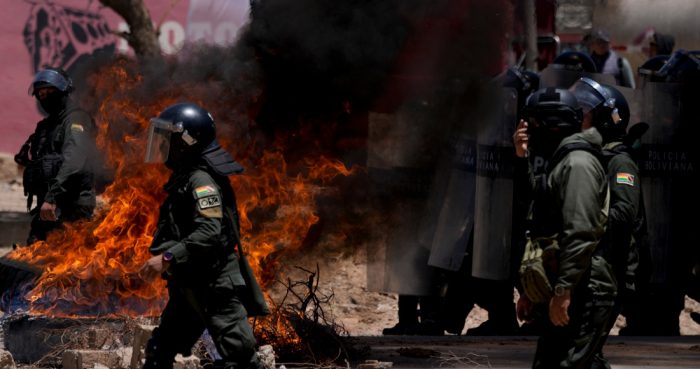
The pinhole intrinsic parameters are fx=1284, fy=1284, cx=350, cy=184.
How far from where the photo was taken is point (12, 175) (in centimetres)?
1711

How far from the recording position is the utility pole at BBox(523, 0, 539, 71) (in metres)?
11.0

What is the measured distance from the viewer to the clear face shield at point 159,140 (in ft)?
21.3

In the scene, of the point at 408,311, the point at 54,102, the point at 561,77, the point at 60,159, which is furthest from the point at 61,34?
the point at 561,77

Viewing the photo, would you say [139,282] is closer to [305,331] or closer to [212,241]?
[305,331]

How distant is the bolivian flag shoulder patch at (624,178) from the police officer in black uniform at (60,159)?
4491mm

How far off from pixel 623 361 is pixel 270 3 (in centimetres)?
338

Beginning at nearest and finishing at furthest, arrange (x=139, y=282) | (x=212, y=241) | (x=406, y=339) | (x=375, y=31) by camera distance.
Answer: (x=212, y=241) < (x=139, y=282) < (x=375, y=31) < (x=406, y=339)

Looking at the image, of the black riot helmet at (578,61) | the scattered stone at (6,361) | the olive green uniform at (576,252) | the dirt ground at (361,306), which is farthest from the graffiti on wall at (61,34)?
the olive green uniform at (576,252)

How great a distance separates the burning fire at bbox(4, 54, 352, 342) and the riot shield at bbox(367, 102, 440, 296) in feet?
3.95

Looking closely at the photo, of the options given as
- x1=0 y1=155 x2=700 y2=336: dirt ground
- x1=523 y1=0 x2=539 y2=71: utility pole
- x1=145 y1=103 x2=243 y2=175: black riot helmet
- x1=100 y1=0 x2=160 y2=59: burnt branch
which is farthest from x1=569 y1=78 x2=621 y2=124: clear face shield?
x1=100 y1=0 x2=160 y2=59: burnt branch

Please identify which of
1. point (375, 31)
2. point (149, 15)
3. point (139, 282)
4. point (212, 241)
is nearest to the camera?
point (212, 241)

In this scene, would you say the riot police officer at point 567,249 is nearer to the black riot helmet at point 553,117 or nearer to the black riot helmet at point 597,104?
the black riot helmet at point 553,117

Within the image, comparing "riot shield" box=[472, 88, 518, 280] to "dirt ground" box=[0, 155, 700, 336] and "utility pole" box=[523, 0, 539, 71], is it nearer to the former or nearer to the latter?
"utility pole" box=[523, 0, 539, 71]

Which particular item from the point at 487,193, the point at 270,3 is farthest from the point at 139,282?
the point at 487,193
